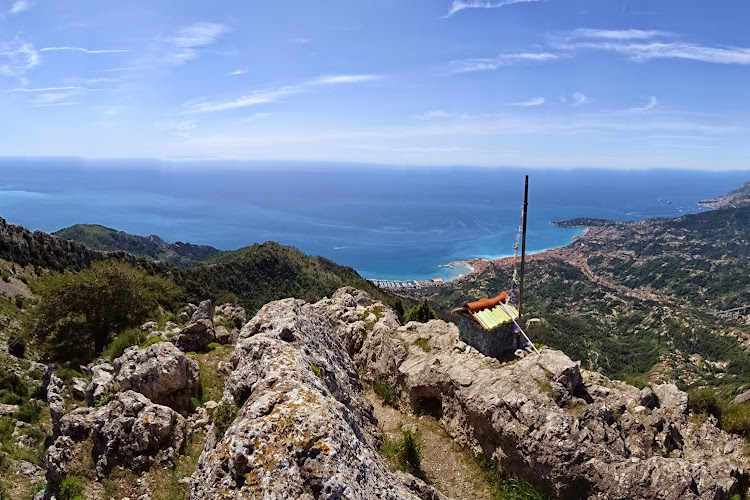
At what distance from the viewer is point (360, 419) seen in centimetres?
1102

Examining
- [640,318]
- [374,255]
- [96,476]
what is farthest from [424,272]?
Answer: [96,476]

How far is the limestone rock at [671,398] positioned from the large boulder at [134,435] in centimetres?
1430

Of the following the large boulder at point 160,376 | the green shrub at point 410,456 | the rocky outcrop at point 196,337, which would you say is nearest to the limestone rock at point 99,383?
the large boulder at point 160,376

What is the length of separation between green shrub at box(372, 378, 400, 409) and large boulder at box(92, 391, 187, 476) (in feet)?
28.8

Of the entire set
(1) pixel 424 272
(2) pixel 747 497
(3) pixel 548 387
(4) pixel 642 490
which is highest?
(3) pixel 548 387

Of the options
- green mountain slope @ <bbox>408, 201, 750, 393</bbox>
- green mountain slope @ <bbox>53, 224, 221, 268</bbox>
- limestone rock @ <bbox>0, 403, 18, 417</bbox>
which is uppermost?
limestone rock @ <bbox>0, 403, 18, 417</bbox>

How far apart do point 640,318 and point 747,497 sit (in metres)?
Answer: 99.2

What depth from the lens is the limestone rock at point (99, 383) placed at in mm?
9546

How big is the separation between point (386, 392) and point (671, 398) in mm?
9692

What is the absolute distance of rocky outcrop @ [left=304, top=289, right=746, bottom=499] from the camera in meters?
9.49

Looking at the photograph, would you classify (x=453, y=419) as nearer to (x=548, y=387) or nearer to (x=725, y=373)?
(x=548, y=387)

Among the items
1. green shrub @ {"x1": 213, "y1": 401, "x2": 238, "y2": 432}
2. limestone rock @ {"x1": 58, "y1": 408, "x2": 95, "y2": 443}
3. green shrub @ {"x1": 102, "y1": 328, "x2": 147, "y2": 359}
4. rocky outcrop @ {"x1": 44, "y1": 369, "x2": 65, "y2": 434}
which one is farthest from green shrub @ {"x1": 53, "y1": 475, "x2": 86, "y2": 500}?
green shrub @ {"x1": 102, "y1": 328, "x2": 147, "y2": 359}

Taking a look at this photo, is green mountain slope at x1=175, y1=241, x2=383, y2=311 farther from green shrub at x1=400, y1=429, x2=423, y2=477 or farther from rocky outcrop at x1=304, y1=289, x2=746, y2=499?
green shrub at x1=400, y1=429, x2=423, y2=477

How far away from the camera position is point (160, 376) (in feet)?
31.0
